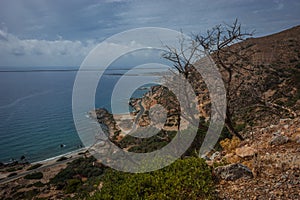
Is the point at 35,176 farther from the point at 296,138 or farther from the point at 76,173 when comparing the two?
the point at 296,138

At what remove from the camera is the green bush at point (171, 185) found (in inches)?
156

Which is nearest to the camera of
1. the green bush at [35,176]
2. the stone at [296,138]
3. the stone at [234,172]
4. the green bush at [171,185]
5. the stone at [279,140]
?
the green bush at [171,185]

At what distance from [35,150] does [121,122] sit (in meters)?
21.2

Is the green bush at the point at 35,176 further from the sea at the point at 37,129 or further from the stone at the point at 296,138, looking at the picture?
the stone at the point at 296,138

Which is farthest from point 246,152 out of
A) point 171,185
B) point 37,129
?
point 37,129

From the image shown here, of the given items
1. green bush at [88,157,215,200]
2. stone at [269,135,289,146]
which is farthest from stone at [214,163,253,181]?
stone at [269,135,289,146]

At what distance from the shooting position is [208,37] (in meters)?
7.29

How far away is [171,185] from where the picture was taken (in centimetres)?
424

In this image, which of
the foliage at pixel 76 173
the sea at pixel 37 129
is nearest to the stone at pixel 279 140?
the sea at pixel 37 129

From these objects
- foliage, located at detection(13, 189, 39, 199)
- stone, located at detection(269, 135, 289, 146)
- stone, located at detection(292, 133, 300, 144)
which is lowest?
foliage, located at detection(13, 189, 39, 199)

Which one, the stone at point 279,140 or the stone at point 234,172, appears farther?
the stone at point 279,140

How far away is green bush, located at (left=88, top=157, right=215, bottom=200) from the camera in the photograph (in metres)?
3.97

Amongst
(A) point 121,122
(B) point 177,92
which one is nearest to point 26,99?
(A) point 121,122

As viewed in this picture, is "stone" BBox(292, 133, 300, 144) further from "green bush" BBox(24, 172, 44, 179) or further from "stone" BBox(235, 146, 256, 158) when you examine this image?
"green bush" BBox(24, 172, 44, 179)
